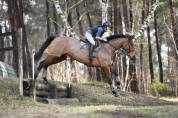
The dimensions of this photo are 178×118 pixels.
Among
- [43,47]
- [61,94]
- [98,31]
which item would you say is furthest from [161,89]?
[98,31]

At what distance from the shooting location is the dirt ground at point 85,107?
13210 millimetres

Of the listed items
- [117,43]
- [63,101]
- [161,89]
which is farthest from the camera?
[161,89]

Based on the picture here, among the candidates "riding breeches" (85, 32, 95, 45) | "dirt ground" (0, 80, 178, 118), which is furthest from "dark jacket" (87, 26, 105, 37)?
"dirt ground" (0, 80, 178, 118)

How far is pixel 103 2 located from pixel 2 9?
2417 cm

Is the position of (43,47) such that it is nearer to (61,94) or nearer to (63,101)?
(61,94)

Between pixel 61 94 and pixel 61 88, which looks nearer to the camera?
pixel 61 94

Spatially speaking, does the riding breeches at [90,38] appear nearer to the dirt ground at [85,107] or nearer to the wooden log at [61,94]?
the dirt ground at [85,107]

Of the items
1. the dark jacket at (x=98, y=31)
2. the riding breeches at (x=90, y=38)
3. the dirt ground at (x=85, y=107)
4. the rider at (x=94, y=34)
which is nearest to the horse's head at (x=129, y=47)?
the rider at (x=94, y=34)

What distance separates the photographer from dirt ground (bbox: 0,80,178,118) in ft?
43.3

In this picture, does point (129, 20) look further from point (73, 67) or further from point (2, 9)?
point (2, 9)

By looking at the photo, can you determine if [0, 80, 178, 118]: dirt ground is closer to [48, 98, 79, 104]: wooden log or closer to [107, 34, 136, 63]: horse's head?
[48, 98, 79, 104]: wooden log

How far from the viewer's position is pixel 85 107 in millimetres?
15672

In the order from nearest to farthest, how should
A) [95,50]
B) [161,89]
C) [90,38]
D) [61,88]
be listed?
[90,38], [95,50], [61,88], [161,89]

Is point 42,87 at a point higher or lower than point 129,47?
lower
